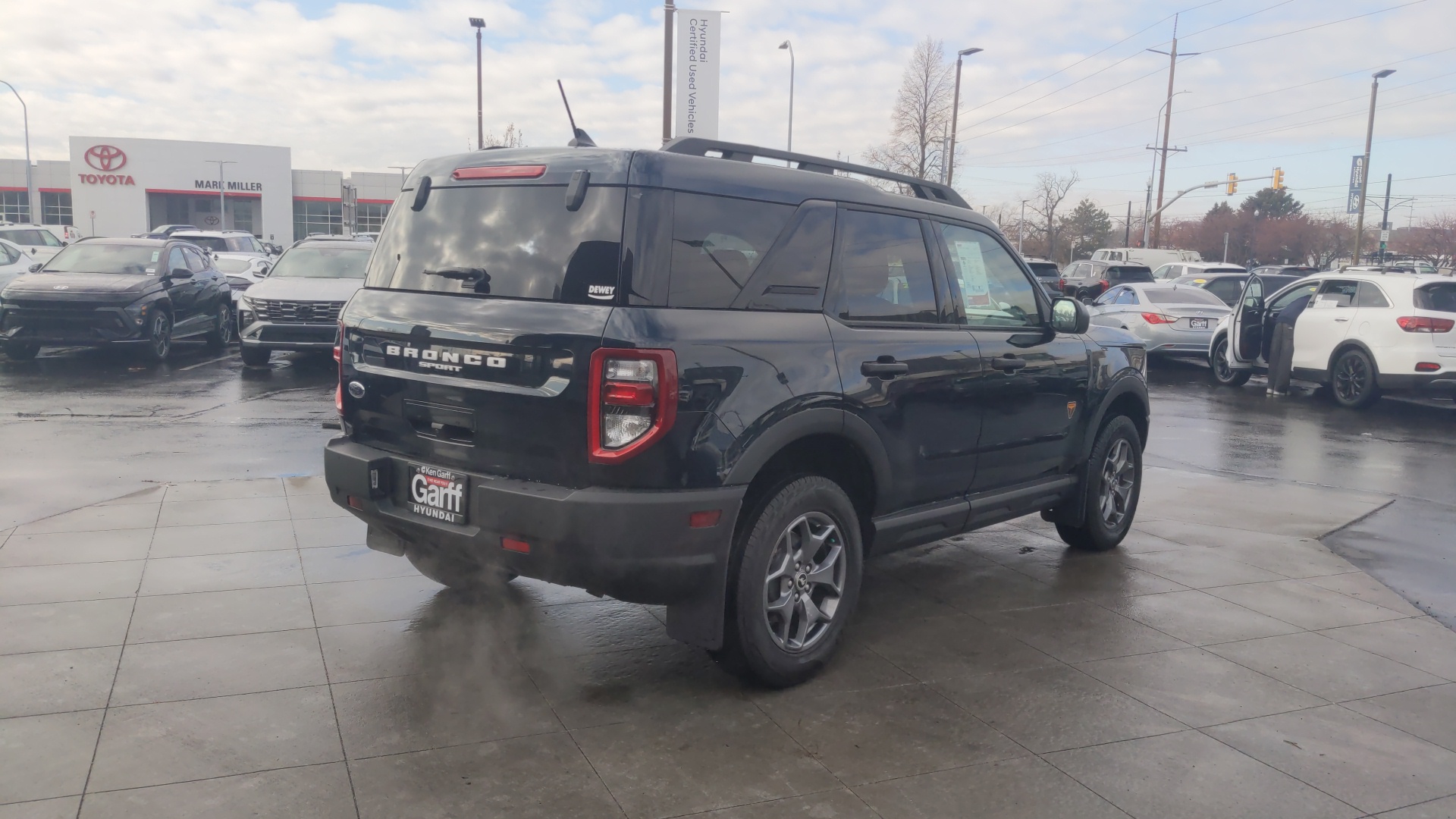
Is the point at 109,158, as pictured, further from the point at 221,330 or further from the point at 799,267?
the point at 799,267

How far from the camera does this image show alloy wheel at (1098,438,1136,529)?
6.18m

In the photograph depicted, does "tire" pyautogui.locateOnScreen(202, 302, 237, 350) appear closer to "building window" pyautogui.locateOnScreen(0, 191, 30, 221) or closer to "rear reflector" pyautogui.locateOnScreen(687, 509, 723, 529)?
"rear reflector" pyautogui.locateOnScreen(687, 509, 723, 529)

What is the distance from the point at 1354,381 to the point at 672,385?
1280 cm

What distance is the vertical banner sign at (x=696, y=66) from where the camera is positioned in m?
18.2

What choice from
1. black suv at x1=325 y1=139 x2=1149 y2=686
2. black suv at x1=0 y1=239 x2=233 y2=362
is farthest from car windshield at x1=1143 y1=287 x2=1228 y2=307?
black suv at x1=0 y1=239 x2=233 y2=362

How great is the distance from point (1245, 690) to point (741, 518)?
2136mm

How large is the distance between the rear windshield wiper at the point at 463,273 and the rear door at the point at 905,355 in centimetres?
135

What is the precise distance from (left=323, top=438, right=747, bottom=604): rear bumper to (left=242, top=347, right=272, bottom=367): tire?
1111cm

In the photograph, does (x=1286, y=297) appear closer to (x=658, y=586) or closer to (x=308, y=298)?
(x=308, y=298)

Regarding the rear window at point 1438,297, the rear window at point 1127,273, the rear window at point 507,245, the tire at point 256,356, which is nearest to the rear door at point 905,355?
the rear window at point 507,245

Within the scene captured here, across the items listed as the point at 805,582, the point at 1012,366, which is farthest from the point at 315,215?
the point at 805,582

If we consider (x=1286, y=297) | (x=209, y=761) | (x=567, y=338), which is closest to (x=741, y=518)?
(x=567, y=338)

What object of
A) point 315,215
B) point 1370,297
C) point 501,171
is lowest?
point 1370,297

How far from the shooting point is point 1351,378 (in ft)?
44.2
